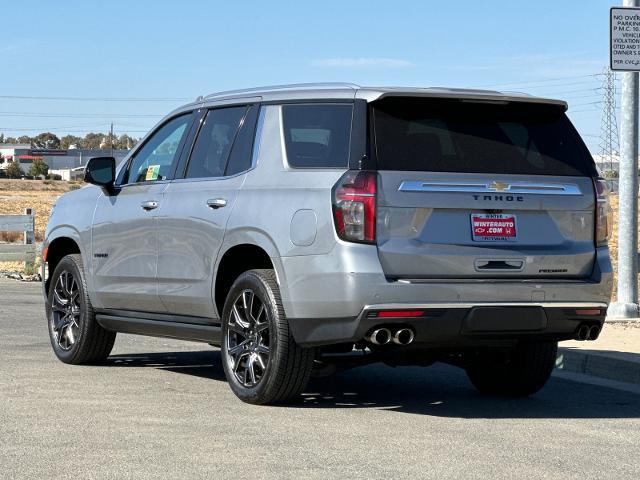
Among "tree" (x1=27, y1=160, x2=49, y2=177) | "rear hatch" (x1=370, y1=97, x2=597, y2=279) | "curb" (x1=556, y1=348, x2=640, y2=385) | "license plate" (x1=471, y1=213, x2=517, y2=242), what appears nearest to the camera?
"rear hatch" (x1=370, y1=97, x2=597, y2=279)

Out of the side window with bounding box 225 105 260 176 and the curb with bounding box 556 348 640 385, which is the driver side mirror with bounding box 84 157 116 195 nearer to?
the side window with bounding box 225 105 260 176

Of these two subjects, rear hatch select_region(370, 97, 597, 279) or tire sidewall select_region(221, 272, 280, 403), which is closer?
rear hatch select_region(370, 97, 597, 279)

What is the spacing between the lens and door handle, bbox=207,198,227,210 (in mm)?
8648

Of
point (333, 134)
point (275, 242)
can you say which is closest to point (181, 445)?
point (275, 242)

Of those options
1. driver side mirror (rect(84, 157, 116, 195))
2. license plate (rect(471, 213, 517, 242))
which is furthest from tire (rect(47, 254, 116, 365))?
license plate (rect(471, 213, 517, 242))

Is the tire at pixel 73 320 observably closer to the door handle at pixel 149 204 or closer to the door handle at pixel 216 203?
the door handle at pixel 149 204

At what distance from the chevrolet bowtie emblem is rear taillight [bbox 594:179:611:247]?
0.72m

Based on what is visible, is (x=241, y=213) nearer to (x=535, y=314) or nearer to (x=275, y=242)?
(x=275, y=242)

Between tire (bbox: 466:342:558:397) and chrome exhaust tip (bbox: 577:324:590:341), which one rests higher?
chrome exhaust tip (bbox: 577:324:590:341)

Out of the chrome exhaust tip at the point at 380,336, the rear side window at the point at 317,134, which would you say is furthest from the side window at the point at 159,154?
the chrome exhaust tip at the point at 380,336

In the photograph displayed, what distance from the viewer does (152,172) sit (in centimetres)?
976

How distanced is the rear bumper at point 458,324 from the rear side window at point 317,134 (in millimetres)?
945

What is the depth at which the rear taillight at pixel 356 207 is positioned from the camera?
7.61 meters

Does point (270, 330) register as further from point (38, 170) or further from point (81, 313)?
point (38, 170)
